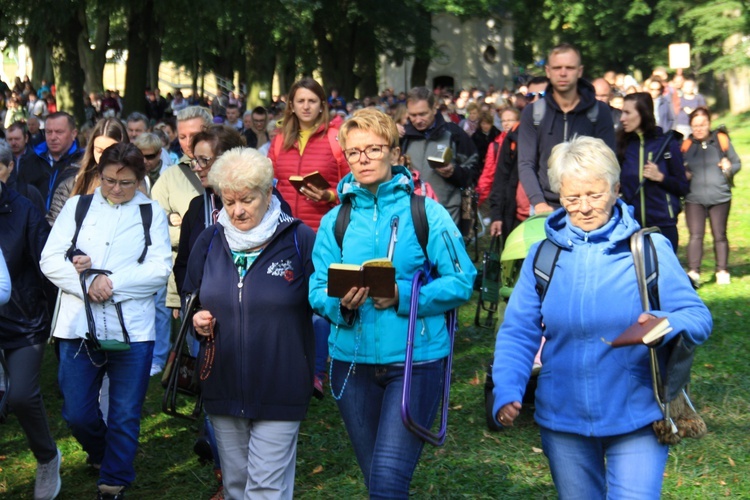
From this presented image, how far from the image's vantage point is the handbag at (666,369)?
160 inches

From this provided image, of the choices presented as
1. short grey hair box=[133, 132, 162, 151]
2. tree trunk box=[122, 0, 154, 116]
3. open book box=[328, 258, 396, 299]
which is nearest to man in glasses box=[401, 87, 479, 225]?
short grey hair box=[133, 132, 162, 151]

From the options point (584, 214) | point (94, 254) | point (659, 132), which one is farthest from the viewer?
point (659, 132)

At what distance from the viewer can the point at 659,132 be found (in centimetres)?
961

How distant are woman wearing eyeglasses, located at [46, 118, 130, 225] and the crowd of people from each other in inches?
0.6

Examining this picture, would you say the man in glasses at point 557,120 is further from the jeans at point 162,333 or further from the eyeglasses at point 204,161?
the jeans at point 162,333

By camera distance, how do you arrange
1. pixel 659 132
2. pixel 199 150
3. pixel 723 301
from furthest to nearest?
pixel 723 301
pixel 659 132
pixel 199 150

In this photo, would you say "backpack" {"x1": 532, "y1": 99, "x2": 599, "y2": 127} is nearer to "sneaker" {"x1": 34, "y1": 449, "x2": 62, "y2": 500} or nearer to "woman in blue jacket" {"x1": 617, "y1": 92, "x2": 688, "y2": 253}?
"woman in blue jacket" {"x1": 617, "y1": 92, "x2": 688, "y2": 253}

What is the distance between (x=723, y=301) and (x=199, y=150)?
753 centimetres

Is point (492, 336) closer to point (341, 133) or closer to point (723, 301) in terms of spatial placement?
point (723, 301)

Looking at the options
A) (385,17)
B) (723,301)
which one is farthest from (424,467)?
(385,17)

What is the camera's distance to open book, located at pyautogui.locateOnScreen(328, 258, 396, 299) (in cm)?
441

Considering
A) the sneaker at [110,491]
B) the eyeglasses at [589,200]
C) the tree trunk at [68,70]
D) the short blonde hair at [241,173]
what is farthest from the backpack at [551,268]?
the tree trunk at [68,70]

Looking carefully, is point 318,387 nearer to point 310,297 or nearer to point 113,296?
point 113,296

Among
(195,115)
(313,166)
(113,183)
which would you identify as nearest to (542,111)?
(313,166)
